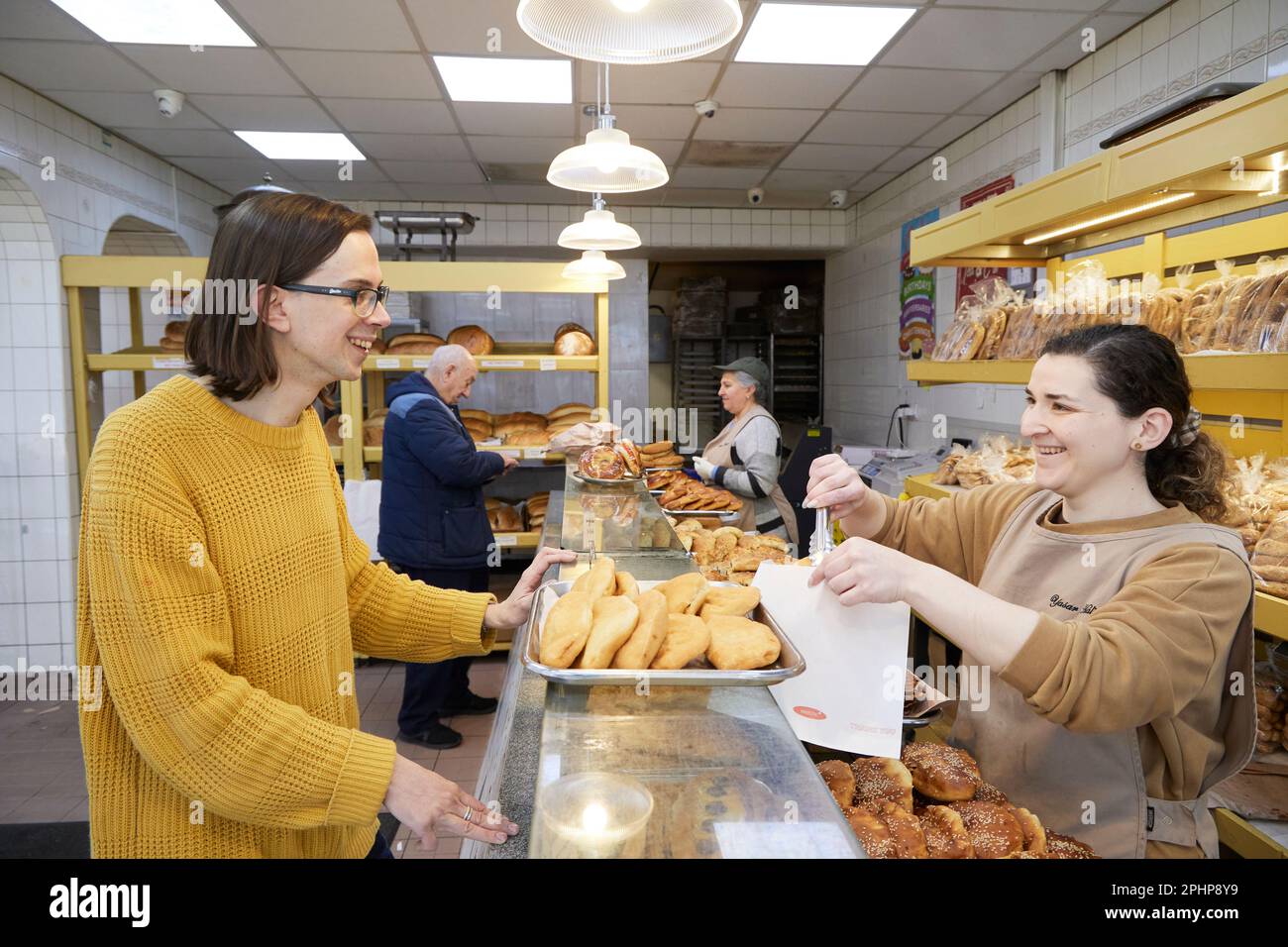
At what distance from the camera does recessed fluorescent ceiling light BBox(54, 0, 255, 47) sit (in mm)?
3895

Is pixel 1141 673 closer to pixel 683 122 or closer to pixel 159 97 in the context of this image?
pixel 683 122

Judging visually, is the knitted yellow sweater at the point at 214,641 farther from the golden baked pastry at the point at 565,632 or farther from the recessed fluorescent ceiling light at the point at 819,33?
the recessed fluorescent ceiling light at the point at 819,33

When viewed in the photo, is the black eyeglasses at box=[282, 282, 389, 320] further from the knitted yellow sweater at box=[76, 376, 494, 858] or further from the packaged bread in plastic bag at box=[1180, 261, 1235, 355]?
the packaged bread in plastic bag at box=[1180, 261, 1235, 355]

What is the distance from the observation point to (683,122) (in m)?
5.66

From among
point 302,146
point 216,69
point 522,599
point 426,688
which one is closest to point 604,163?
point 522,599

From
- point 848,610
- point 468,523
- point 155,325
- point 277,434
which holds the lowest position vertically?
point 468,523

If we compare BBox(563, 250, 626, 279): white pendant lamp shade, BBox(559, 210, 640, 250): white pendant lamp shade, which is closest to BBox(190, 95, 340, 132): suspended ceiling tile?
BBox(563, 250, 626, 279): white pendant lamp shade

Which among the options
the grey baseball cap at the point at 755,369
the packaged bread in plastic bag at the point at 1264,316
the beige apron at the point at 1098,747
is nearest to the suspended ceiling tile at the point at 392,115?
the grey baseball cap at the point at 755,369

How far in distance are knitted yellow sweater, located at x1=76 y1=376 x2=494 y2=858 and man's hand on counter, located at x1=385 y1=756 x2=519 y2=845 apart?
3 centimetres

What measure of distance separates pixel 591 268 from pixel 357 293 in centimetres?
357

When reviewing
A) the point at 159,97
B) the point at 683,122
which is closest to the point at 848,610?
the point at 683,122

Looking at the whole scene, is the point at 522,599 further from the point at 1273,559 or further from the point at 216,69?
the point at 216,69

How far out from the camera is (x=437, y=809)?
1091 mm
